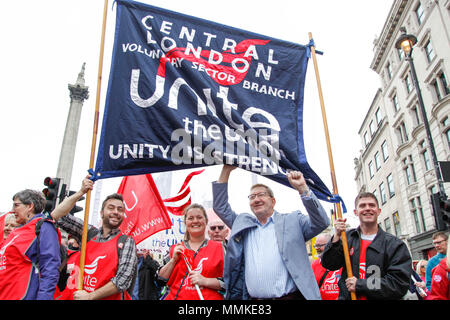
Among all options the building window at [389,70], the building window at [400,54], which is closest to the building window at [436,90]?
the building window at [400,54]

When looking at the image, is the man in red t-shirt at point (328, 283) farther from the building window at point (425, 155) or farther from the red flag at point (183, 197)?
the building window at point (425, 155)

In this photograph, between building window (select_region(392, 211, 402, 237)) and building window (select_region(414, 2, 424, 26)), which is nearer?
building window (select_region(414, 2, 424, 26))

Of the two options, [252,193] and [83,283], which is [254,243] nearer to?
[252,193]

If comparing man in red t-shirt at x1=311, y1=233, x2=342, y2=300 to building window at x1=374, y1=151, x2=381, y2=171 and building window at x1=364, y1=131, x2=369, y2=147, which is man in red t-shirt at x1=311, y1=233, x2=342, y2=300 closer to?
building window at x1=374, y1=151, x2=381, y2=171

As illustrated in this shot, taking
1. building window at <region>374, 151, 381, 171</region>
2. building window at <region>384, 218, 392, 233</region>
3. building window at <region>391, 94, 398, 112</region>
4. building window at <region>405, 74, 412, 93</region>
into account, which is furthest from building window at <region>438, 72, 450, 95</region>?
building window at <region>384, 218, 392, 233</region>

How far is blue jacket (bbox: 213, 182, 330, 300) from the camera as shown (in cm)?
328

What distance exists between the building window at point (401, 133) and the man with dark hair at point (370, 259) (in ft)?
94.3

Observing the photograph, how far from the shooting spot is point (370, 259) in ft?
11.0

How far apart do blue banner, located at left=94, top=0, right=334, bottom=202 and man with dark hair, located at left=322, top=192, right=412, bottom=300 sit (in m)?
0.57

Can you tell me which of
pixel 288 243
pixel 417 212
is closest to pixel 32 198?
pixel 288 243

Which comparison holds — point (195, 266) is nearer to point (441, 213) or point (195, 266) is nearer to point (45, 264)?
point (45, 264)
